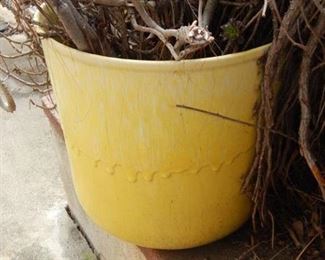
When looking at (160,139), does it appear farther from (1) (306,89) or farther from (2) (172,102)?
(1) (306,89)

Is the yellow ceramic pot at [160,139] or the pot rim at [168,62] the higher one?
the pot rim at [168,62]

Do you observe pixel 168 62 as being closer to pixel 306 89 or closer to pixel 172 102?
pixel 172 102

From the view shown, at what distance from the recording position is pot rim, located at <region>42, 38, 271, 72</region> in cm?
57

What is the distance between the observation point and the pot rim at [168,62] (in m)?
0.57

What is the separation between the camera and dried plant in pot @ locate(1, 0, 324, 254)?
1.91ft

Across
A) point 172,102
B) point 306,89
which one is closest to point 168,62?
point 172,102

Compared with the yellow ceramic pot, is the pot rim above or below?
above

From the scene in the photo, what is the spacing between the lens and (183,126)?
2.01ft

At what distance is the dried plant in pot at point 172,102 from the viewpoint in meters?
0.58

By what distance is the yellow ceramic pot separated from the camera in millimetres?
588

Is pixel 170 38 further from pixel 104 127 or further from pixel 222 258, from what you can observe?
pixel 222 258

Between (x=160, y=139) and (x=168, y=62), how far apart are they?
10 centimetres

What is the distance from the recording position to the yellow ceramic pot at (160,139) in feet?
1.93

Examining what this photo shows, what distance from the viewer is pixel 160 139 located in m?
0.62
